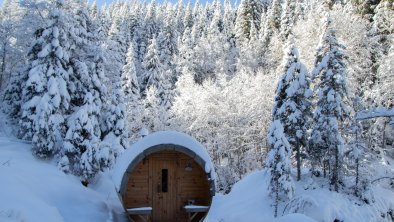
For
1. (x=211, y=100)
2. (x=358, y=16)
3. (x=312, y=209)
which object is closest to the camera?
(x=312, y=209)

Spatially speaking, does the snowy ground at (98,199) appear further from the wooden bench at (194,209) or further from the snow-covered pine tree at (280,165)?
the wooden bench at (194,209)

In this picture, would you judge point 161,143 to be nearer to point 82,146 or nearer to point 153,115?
point 82,146

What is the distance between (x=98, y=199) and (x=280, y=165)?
948 centimetres

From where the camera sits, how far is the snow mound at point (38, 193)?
12234 mm

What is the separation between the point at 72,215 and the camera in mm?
15359

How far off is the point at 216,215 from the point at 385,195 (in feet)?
32.7

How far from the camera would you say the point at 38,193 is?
49.9 ft

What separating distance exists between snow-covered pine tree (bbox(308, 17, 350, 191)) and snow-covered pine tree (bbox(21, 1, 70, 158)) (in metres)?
14.6

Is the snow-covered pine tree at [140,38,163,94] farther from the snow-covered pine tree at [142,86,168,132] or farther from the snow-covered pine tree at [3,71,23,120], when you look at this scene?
the snow-covered pine tree at [3,71,23,120]

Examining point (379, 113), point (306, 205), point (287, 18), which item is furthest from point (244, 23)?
point (379, 113)

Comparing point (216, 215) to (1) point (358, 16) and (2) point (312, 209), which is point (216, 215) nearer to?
(2) point (312, 209)

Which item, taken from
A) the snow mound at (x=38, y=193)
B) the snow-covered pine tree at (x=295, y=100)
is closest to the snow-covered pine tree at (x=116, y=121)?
the snow mound at (x=38, y=193)

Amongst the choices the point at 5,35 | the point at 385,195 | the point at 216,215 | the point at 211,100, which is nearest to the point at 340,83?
the point at 385,195

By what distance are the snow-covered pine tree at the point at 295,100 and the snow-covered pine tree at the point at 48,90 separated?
42.9 feet
